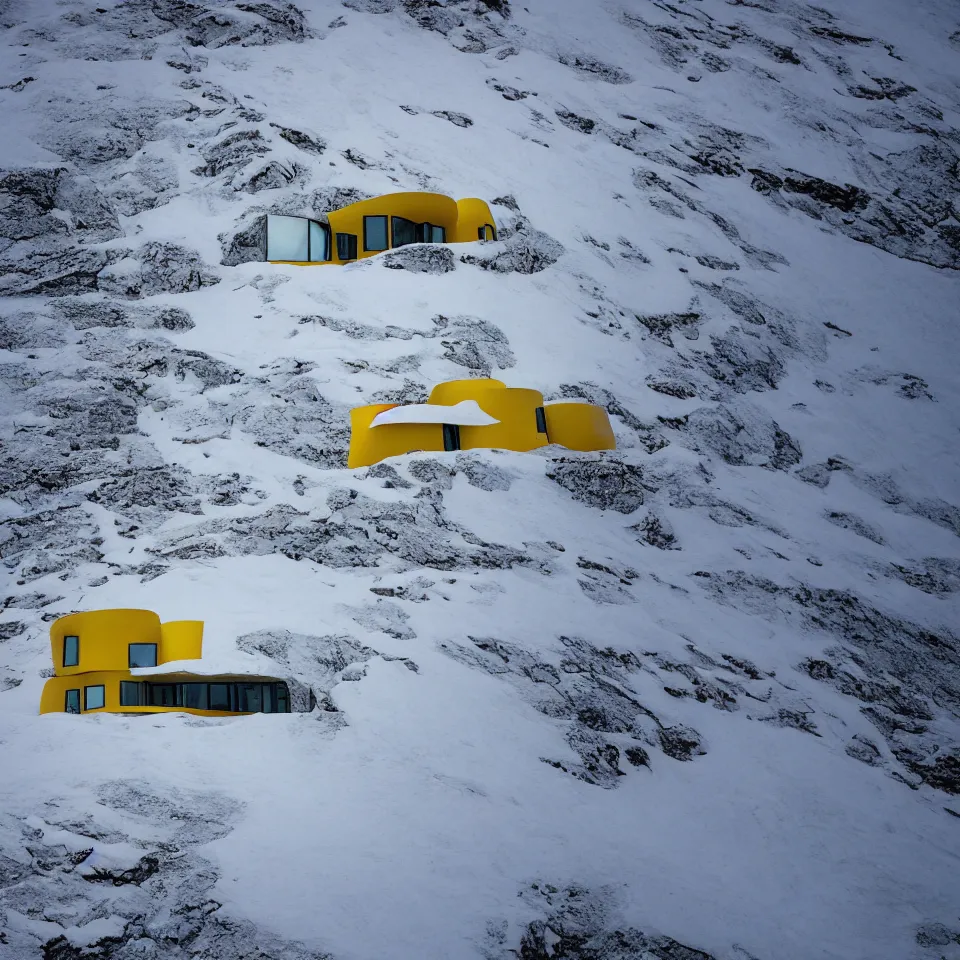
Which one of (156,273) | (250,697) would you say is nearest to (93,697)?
(250,697)

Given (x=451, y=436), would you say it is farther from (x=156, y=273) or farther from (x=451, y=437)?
(x=156, y=273)

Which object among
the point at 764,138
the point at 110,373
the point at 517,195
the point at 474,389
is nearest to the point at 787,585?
the point at 474,389

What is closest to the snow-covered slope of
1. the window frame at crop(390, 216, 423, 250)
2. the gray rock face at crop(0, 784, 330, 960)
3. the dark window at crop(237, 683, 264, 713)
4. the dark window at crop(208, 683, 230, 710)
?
the gray rock face at crop(0, 784, 330, 960)

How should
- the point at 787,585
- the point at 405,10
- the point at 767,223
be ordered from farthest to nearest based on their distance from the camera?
the point at 405,10 < the point at 767,223 < the point at 787,585

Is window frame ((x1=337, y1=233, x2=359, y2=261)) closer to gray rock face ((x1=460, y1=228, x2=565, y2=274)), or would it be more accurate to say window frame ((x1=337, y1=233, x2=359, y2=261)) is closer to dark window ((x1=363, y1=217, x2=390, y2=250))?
dark window ((x1=363, y1=217, x2=390, y2=250))

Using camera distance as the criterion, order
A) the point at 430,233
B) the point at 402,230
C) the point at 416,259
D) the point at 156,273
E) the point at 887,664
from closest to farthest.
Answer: the point at 887,664 < the point at 402,230 < the point at 430,233 < the point at 416,259 < the point at 156,273

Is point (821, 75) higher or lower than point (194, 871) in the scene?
higher

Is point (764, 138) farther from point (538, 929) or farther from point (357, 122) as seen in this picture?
point (538, 929)
